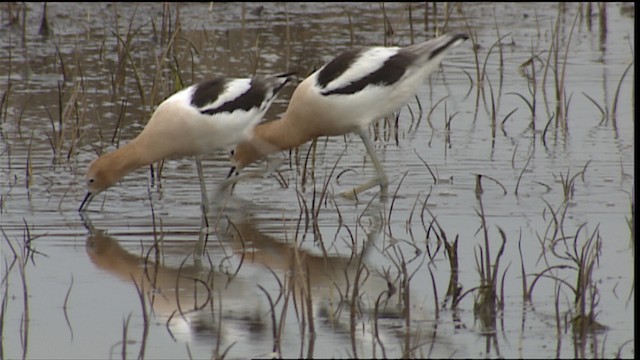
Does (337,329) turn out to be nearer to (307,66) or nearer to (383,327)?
(383,327)

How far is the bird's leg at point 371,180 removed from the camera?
307 inches

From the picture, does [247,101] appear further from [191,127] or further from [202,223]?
[202,223]

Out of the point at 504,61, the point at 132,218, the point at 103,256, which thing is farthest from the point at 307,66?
the point at 103,256

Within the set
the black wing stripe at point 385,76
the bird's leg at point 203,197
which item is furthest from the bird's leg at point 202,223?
the black wing stripe at point 385,76

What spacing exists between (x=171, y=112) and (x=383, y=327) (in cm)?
280

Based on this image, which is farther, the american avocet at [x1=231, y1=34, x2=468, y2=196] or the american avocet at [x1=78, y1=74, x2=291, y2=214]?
the american avocet at [x1=231, y1=34, x2=468, y2=196]

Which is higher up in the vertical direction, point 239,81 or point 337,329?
point 239,81

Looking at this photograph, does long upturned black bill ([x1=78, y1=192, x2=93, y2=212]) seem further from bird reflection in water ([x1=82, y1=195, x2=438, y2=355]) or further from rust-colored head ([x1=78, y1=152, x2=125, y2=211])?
bird reflection in water ([x1=82, y1=195, x2=438, y2=355])

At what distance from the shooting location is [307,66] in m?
11.4

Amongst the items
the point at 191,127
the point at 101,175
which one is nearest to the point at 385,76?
the point at 191,127

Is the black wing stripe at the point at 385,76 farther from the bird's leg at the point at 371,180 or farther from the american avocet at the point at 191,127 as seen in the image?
the american avocet at the point at 191,127

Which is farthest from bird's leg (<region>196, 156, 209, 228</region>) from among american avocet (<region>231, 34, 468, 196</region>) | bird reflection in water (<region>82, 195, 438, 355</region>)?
american avocet (<region>231, 34, 468, 196</region>)

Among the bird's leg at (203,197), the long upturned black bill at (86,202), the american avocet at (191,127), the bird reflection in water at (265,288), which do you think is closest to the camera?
the bird reflection in water at (265,288)

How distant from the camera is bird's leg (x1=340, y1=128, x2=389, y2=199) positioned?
25.5ft
